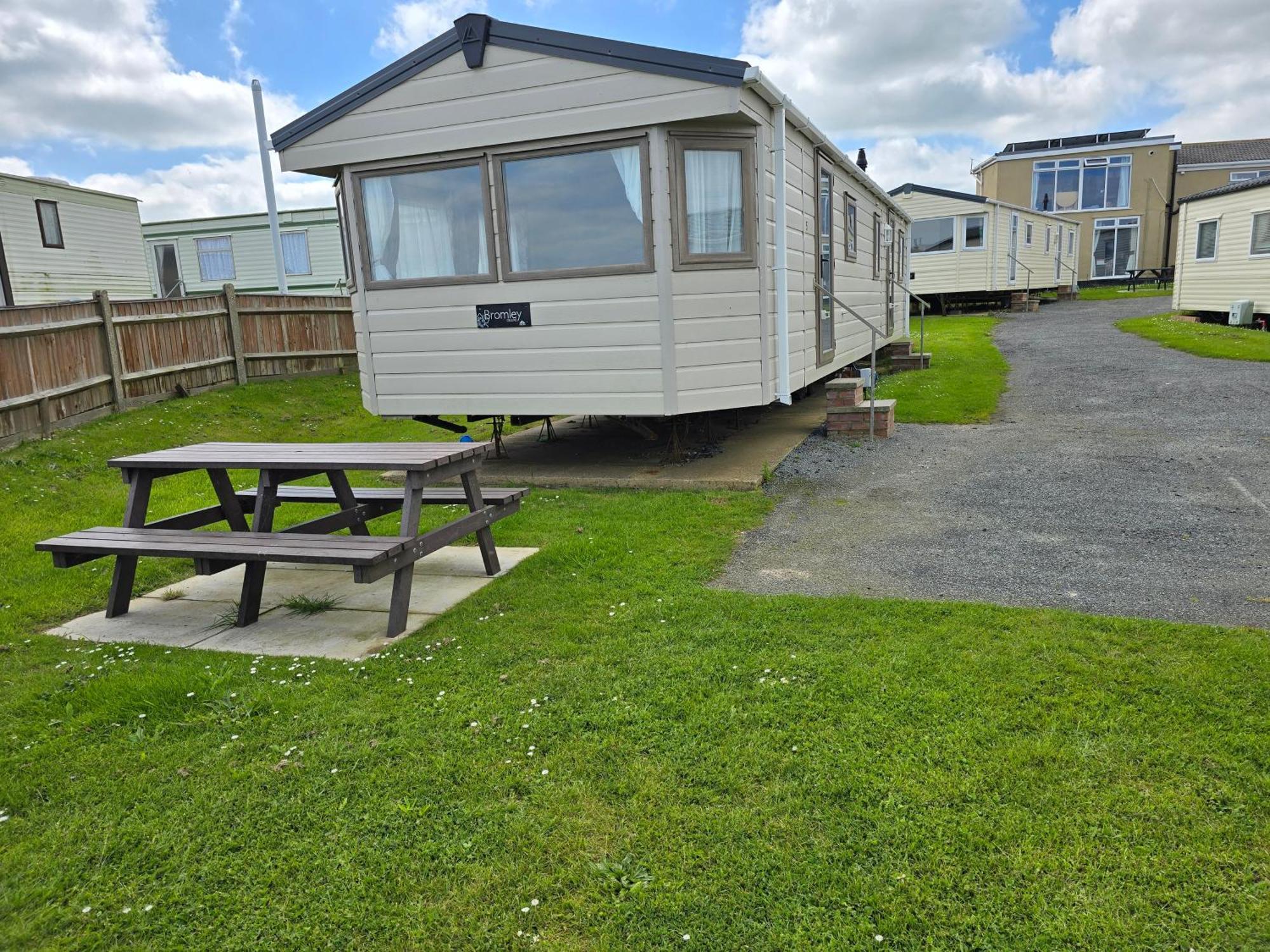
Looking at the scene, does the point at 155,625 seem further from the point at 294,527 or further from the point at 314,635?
the point at 314,635

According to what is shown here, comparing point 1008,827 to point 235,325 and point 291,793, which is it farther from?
point 235,325

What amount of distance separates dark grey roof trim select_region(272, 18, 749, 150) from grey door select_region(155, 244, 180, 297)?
2127 centimetres

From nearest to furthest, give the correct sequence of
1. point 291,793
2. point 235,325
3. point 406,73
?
point 291,793
point 406,73
point 235,325

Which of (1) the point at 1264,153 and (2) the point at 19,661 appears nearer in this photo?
(2) the point at 19,661

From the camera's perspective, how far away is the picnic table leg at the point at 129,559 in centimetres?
455

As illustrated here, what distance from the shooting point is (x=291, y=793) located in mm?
2785

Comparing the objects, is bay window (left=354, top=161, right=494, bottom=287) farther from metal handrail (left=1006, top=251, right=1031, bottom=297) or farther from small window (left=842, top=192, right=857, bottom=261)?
metal handrail (left=1006, top=251, right=1031, bottom=297)

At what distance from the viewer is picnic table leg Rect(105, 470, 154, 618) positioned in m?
4.55

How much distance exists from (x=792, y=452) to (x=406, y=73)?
463 centimetres

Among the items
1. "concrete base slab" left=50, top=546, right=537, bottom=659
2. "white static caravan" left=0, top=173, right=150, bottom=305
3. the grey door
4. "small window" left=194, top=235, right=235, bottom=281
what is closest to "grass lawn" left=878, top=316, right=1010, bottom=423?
"concrete base slab" left=50, top=546, right=537, bottom=659

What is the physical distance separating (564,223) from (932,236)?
19.9m

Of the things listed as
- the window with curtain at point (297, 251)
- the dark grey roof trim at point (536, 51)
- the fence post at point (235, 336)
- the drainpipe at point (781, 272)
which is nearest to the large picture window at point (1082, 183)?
the window with curtain at point (297, 251)

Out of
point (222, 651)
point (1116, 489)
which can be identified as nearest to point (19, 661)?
point (222, 651)

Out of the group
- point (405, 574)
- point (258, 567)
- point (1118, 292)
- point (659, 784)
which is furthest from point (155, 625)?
point (1118, 292)
